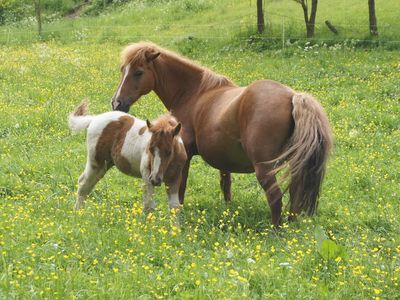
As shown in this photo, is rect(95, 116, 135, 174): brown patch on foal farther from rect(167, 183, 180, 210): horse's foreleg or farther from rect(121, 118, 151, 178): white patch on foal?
rect(167, 183, 180, 210): horse's foreleg

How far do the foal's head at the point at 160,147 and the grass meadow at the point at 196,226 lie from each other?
1.76 ft

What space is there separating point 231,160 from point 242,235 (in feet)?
3.99

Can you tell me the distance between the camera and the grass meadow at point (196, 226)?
15.5 ft

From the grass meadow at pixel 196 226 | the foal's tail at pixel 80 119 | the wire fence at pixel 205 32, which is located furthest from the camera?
the wire fence at pixel 205 32

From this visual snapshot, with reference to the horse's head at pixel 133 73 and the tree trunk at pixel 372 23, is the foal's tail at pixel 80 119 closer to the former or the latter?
the horse's head at pixel 133 73

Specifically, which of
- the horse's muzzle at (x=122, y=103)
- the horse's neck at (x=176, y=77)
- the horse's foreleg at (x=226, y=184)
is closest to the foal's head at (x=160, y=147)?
the horse's foreleg at (x=226, y=184)

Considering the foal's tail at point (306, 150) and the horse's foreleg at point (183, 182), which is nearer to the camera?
the foal's tail at point (306, 150)

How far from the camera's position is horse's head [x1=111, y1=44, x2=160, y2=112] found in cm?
794

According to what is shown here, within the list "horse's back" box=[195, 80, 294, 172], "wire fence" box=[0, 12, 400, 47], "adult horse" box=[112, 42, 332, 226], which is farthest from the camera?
"wire fence" box=[0, 12, 400, 47]

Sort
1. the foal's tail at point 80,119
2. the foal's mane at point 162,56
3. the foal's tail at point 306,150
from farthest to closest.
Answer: the foal's mane at point 162,56 → the foal's tail at point 80,119 → the foal's tail at point 306,150

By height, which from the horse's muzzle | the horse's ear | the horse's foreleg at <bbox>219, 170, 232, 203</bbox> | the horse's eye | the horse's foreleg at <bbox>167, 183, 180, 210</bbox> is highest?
the horse's ear

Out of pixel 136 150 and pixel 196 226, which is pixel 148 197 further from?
Answer: pixel 196 226

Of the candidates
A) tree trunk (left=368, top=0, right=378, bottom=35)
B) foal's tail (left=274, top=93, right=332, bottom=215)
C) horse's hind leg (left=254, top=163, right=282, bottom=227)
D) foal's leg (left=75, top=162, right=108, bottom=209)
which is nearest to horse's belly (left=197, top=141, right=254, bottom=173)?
horse's hind leg (left=254, top=163, right=282, bottom=227)

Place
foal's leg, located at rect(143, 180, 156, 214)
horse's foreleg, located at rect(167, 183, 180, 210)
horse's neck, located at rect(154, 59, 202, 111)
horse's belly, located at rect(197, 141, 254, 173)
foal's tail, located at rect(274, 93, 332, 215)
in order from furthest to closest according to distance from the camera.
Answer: horse's neck, located at rect(154, 59, 202, 111), horse's belly, located at rect(197, 141, 254, 173), horse's foreleg, located at rect(167, 183, 180, 210), foal's leg, located at rect(143, 180, 156, 214), foal's tail, located at rect(274, 93, 332, 215)
